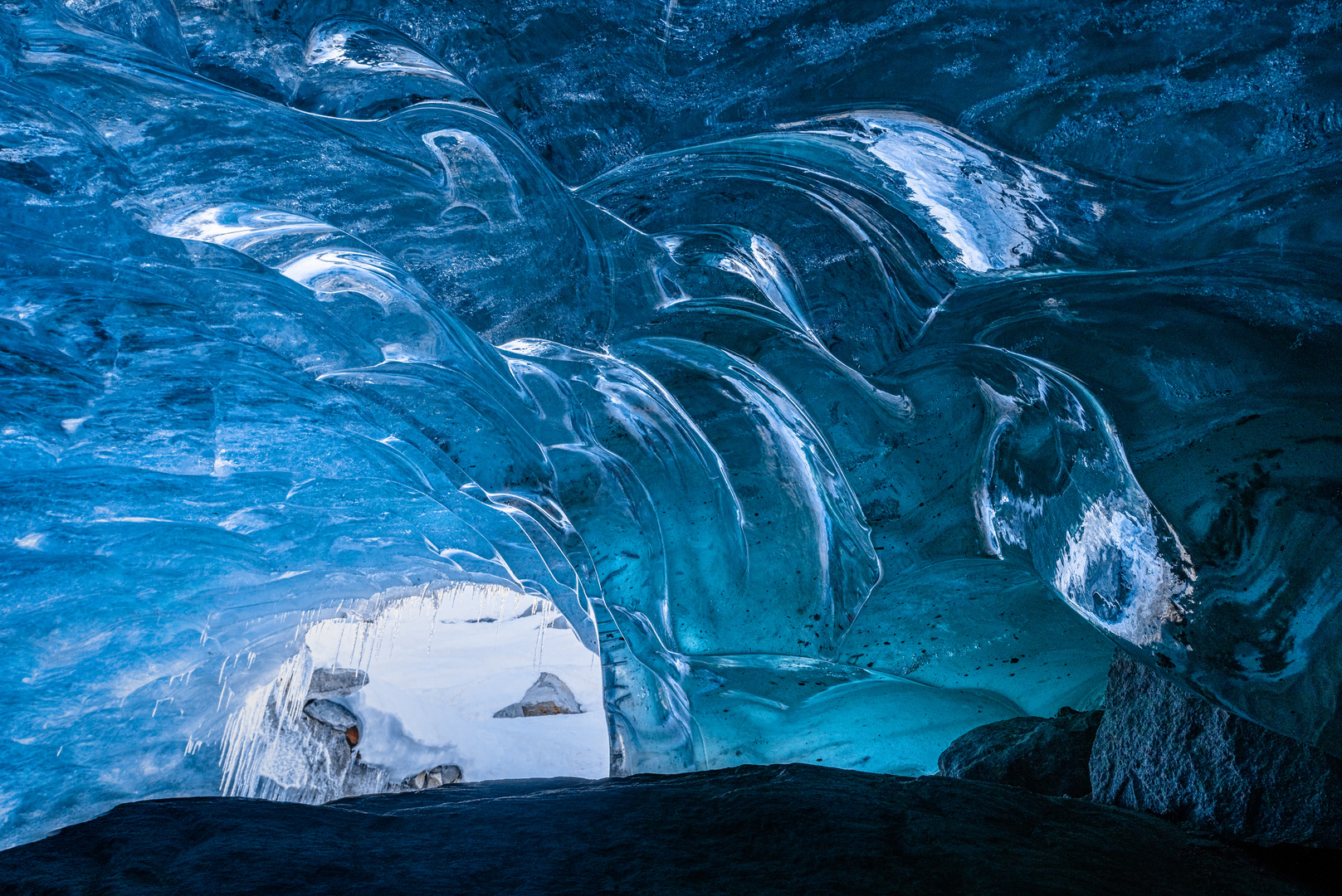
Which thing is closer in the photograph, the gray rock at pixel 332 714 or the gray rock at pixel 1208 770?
the gray rock at pixel 1208 770

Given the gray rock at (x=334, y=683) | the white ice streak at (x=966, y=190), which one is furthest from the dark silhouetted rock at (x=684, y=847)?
the gray rock at (x=334, y=683)

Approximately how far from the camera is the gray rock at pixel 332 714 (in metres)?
8.79

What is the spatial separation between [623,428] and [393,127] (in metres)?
1.95

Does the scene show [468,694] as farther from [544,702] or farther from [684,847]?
[684,847]

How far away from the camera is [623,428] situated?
4.30 m

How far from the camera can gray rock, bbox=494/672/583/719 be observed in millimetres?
9633

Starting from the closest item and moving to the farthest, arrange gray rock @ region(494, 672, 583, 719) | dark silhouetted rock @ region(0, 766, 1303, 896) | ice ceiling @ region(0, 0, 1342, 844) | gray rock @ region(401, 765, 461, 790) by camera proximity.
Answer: ice ceiling @ region(0, 0, 1342, 844) < dark silhouetted rock @ region(0, 766, 1303, 896) < gray rock @ region(401, 765, 461, 790) < gray rock @ region(494, 672, 583, 719)

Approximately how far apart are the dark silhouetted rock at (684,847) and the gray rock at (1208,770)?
0.18 meters

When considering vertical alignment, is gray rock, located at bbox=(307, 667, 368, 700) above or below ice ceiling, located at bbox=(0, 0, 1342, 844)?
below

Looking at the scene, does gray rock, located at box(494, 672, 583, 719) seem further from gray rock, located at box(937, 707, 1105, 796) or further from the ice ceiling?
gray rock, located at box(937, 707, 1105, 796)

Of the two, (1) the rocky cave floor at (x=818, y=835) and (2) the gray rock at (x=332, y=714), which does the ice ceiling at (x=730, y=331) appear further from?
(2) the gray rock at (x=332, y=714)

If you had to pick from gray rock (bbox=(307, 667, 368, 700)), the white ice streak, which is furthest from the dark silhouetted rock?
gray rock (bbox=(307, 667, 368, 700))

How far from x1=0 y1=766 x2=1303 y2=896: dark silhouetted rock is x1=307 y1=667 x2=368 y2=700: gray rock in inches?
209

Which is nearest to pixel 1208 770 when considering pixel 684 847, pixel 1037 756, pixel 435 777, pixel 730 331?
pixel 1037 756
